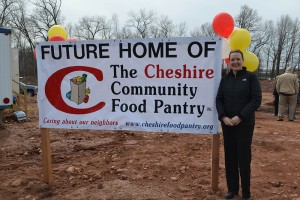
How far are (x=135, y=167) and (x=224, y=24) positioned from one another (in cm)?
268

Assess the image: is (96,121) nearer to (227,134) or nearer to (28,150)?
(227,134)

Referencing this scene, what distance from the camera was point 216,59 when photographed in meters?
4.12

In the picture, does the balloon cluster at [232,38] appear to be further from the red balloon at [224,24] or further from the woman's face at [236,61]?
the woman's face at [236,61]

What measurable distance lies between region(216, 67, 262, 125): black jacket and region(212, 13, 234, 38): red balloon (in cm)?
86

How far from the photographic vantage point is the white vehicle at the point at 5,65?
8438 mm

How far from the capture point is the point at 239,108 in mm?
3801

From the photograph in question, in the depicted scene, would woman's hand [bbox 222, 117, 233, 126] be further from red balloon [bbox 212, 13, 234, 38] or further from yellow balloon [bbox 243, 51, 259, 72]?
red balloon [bbox 212, 13, 234, 38]

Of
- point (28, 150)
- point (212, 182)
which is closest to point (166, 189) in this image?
point (212, 182)

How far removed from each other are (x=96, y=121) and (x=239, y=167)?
2.04m

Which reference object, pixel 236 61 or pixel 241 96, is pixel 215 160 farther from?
pixel 236 61

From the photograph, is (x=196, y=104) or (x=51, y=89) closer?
(x=196, y=104)

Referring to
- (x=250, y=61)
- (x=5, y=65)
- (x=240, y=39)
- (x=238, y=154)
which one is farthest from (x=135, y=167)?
(x=5, y=65)

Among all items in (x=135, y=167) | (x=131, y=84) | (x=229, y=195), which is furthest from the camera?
(x=135, y=167)

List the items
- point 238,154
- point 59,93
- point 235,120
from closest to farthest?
point 235,120 → point 238,154 → point 59,93
